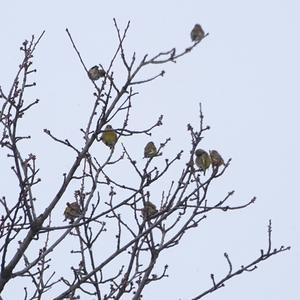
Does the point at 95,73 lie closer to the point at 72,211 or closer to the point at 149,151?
the point at 149,151

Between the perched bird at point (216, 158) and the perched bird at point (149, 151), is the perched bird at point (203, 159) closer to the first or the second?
the perched bird at point (216, 158)

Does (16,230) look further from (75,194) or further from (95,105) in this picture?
(95,105)

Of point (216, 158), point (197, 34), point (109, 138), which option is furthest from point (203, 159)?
point (197, 34)

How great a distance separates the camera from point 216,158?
3721 millimetres

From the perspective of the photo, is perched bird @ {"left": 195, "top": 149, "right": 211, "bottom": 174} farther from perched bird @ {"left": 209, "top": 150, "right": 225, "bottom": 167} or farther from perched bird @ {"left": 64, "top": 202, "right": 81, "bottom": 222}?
perched bird @ {"left": 64, "top": 202, "right": 81, "bottom": 222}

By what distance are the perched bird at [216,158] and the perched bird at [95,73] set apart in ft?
3.11

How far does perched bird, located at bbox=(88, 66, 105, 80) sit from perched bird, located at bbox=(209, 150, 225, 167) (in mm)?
949

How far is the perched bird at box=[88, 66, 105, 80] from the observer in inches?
149

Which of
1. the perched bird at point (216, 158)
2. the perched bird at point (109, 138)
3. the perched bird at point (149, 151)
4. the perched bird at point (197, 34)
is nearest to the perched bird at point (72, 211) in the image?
the perched bird at point (109, 138)

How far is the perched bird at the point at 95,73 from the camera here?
3.78 m

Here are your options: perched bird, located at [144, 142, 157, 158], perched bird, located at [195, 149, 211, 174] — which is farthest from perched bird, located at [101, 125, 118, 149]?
perched bird, located at [195, 149, 211, 174]

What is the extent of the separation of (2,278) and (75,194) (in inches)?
44.4

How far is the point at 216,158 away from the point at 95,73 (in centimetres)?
104

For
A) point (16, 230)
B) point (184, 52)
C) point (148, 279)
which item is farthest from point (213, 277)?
point (184, 52)
